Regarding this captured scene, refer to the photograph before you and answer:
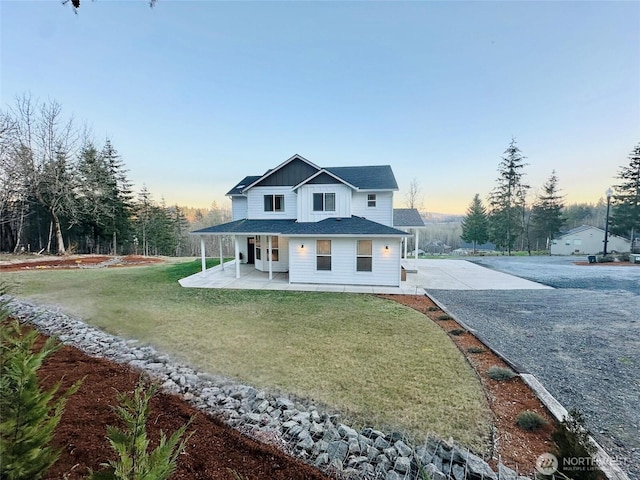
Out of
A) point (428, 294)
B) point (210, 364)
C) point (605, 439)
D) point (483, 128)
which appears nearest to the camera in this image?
point (605, 439)

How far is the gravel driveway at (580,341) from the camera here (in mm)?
3686

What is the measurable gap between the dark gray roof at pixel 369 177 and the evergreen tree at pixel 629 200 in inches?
1184

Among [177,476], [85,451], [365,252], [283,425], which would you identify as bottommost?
[283,425]

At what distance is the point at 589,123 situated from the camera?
15539 mm

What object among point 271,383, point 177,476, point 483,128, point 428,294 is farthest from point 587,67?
point 177,476

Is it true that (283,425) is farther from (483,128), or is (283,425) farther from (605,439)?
(483,128)

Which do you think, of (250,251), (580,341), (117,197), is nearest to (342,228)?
(580,341)

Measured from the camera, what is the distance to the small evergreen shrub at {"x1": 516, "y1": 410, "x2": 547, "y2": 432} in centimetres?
334

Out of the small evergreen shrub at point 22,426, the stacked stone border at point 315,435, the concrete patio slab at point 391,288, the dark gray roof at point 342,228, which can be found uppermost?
the dark gray roof at point 342,228

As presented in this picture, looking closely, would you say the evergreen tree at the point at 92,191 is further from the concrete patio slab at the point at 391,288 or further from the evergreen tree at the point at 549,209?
the evergreen tree at the point at 549,209

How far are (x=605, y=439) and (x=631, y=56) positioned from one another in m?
16.8

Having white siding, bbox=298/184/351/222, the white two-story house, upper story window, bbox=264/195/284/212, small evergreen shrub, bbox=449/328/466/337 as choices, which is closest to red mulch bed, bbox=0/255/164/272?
the white two-story house

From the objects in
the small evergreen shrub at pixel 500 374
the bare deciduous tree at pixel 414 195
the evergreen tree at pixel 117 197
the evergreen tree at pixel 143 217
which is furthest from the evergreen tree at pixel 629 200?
the evergreen tree at pixel 143 217

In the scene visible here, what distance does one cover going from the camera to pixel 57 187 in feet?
69.5
